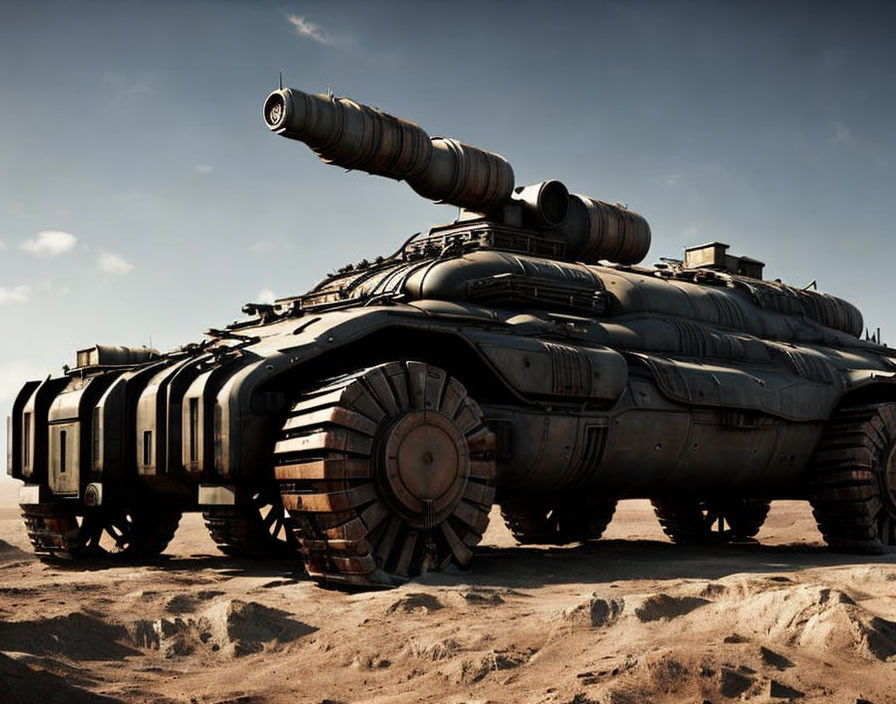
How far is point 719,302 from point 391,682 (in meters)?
11.4

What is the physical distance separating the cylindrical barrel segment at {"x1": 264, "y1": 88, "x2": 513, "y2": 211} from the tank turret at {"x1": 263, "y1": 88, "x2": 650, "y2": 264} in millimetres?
12

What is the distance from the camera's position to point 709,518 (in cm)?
1917

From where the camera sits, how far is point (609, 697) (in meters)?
5.84

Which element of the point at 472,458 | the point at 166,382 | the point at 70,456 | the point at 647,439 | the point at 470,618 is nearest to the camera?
the point at 470,618

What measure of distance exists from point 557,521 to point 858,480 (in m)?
5.12

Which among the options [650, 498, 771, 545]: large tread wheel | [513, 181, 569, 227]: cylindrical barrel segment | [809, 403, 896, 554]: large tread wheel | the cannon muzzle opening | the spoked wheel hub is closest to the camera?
the spoked wheel hub

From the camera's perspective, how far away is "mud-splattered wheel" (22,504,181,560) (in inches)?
535

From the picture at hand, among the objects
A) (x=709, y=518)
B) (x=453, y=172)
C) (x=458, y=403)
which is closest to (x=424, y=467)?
(x=458, y=403)

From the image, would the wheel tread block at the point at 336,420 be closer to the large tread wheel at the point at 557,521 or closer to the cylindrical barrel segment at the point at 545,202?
the cylindrical barrel segment at the point at 545,202

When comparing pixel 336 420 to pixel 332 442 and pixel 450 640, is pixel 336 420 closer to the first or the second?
pixel 332 442

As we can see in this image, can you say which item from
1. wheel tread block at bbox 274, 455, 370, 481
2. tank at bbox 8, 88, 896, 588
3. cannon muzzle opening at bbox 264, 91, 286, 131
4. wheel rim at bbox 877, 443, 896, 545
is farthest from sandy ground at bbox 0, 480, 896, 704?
cannon muzzle opening at bbox 264, 91, 286, 131

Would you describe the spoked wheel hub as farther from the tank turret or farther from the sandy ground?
the tank turret

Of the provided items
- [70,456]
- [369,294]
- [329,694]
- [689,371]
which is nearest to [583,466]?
[689,371]

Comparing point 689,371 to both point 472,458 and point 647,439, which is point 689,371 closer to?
point 647,439
